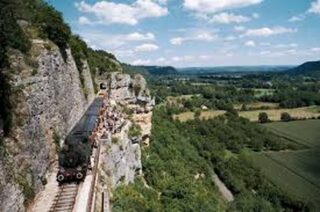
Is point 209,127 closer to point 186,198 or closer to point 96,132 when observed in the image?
point 186,198

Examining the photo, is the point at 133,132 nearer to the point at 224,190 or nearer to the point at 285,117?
the point at 224,190

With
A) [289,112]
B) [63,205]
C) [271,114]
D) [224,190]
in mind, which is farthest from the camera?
[289,112]

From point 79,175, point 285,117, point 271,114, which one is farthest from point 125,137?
point 271,114

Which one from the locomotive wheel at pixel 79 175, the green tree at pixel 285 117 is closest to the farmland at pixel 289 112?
the green tree at pixel 285 117

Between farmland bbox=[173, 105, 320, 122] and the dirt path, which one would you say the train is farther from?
farmland bbox=[173, 105, 320, 122]

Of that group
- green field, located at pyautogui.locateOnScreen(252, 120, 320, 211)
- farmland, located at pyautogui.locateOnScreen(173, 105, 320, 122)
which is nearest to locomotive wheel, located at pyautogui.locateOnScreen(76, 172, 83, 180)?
green field, located at pyautogui.locateOnScreen(252, 120, 320, 211)

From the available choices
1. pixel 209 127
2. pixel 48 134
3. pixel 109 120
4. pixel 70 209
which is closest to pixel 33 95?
pixel 48 134
